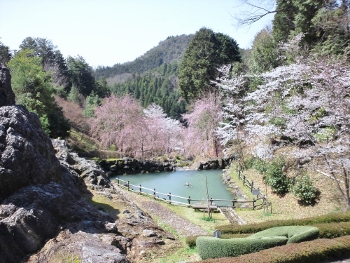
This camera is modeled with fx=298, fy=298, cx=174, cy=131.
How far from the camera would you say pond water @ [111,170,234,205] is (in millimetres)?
20312

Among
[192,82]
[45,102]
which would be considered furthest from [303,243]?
[192,82]

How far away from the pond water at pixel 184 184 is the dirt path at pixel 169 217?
4.04 ft

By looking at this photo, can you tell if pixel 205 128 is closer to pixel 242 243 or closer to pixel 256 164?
pixel 256 164

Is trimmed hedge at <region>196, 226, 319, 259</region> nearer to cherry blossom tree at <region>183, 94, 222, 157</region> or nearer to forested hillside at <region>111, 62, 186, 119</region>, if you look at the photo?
cherry blossom tree at <region>183, 94, 222, 157</region>

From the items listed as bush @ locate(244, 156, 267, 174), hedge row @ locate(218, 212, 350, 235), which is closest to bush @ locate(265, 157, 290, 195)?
bush @ locate(244, 156, 267, 174)

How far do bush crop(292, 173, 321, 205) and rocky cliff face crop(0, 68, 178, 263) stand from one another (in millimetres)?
8284

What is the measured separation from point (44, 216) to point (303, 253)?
6.36 metres

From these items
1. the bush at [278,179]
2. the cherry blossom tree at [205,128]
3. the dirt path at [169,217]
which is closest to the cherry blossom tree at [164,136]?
the cherry blossom tree at [205,128]

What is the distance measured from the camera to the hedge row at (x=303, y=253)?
6445mm

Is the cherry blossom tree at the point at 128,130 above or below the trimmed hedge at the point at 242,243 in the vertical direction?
above

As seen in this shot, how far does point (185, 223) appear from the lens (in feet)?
44.6

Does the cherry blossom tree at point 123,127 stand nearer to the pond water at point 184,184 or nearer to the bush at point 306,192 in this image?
the pond water at point 184,184

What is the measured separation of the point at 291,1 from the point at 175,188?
1659 centimetres

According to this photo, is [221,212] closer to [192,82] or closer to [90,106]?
[192,82]
